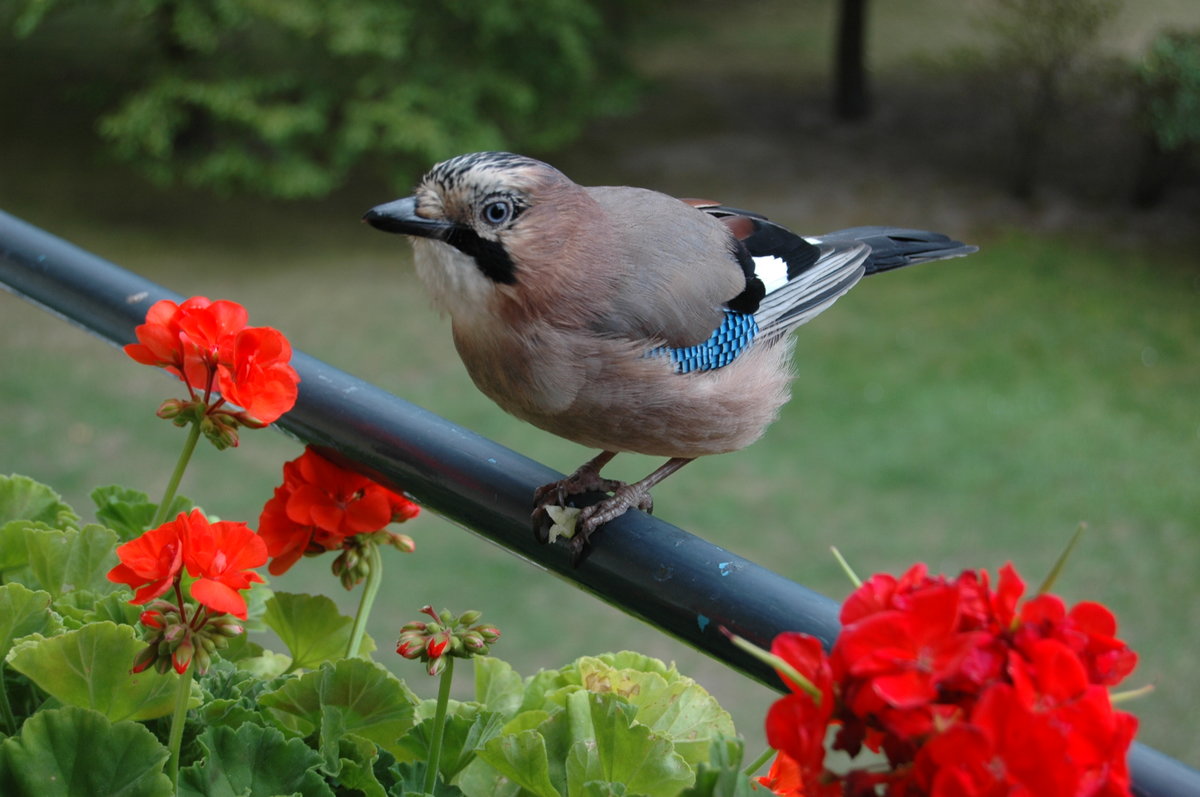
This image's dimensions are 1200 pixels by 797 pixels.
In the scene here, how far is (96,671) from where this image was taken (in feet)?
3.18

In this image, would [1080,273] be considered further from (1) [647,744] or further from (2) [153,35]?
(1) [647,744]

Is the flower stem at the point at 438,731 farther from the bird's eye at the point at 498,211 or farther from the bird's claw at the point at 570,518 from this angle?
the bird's eye at the point at 498,211

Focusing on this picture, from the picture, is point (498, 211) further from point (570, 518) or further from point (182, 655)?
point (182, 655)

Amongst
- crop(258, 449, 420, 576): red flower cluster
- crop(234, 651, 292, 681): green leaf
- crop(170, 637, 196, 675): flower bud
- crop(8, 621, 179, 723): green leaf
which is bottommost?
crop(234, 651, 292, 681): green leaf

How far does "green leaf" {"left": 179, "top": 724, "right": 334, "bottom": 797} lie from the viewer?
0.94m

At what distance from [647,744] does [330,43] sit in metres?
6.83

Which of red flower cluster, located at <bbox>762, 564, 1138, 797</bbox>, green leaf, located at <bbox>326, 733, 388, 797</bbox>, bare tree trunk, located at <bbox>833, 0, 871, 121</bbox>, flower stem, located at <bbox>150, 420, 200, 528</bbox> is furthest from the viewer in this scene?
bare tree trunk, located at <bbox>833, 0, 871, 121</bbox>

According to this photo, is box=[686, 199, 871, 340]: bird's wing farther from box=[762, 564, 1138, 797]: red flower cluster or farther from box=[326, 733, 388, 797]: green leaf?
→ box=[762, 564, 1138, 797]: red flower cluster

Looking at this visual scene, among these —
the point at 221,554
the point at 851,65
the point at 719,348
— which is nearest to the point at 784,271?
the point at 719,348

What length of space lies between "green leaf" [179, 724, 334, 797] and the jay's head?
0.60 metres

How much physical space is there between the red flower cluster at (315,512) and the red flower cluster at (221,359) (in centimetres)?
11

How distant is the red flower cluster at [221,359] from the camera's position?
1087mm

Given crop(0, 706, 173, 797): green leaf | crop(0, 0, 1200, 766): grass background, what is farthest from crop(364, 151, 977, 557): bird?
crop(0, 0, 1200, 766): grass background

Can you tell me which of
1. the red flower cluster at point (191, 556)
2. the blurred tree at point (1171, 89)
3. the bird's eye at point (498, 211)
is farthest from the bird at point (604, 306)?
the blurred tree at point (1171, 89)
